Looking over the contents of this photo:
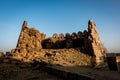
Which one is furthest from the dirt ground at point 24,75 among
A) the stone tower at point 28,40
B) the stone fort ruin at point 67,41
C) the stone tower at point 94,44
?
the stone tower at point 94,44

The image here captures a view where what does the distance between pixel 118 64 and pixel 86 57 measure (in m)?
10.1

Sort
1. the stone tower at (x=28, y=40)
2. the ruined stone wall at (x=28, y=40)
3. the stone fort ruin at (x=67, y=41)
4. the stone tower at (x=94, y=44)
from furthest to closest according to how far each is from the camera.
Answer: the stone tower at (x=28, y=40)
the ruined stone wall at (x=28, y=40)
the stone fort ruin at (x=67, y=41)
the stone tower at (x=94, y=44)

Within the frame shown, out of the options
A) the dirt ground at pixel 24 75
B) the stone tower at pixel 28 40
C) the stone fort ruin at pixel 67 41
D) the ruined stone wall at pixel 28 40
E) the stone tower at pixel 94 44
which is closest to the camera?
the dirt ground at pixel 24 75

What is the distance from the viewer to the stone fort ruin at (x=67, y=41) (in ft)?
77.4

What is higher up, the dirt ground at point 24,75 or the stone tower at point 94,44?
the stone tower at point 94,44

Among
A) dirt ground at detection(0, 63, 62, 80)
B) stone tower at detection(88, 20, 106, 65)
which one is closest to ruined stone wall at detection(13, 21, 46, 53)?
stone tower at detection(88, 20, 106, 65)

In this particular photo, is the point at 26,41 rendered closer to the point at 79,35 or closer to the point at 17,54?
the point at 17,54

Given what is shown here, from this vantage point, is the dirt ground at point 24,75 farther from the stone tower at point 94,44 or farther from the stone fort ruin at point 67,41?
the stone tower at point 94,44

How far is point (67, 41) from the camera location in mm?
28344

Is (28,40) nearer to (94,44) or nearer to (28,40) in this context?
(28,40)

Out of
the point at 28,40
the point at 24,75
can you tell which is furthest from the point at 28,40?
the point at 24,75

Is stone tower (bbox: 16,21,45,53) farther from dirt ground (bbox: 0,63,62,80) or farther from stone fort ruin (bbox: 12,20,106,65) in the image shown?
dirt ground (bbox: 0,63,62,80)

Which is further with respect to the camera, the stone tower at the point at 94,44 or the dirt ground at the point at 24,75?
the stone tower at the point at 94,44

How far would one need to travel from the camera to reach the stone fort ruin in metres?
23.6
